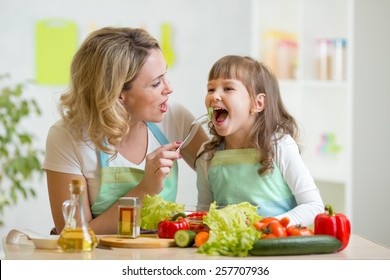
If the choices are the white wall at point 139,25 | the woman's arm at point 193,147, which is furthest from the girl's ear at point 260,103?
the white wall at point 139,25

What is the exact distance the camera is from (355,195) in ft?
15.3

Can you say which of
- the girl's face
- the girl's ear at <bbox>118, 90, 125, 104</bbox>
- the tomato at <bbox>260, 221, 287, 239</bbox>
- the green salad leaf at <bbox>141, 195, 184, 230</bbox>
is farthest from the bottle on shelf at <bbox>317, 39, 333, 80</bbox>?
the tomato at <bbox>260, 221, 287, 239</bbox>

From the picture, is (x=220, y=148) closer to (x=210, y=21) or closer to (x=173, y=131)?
(x=173, y=131)

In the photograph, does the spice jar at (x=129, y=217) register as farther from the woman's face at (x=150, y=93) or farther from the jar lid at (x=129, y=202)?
the woman's face at (x=150, y=93)

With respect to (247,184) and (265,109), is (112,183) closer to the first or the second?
(247,184)

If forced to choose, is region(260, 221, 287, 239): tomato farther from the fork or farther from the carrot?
the fork

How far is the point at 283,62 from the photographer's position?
5363mm

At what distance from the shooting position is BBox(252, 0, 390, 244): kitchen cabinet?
4.52 meters

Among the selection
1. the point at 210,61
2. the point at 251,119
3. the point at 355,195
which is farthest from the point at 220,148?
the point at 210,61

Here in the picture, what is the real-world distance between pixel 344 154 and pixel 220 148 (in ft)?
9.26

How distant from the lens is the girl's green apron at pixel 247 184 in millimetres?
2256

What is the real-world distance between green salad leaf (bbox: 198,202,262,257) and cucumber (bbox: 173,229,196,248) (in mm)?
52

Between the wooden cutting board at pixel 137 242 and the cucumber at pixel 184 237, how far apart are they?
1.2 inches

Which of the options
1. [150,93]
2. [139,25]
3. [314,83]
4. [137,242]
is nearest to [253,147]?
[150,93]
